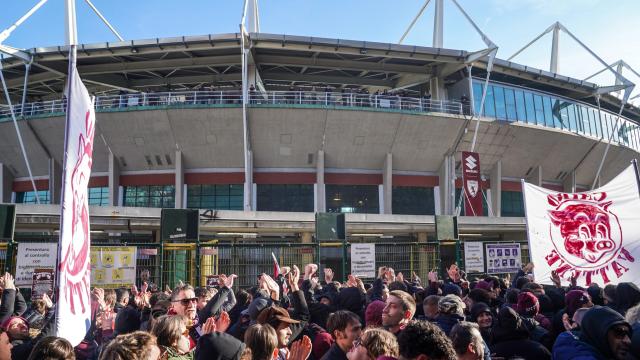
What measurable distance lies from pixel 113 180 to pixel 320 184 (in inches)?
519

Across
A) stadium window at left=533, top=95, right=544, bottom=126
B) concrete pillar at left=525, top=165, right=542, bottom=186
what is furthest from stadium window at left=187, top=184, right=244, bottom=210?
concrete pillar at left=525, top=165, right=542, bottom=186

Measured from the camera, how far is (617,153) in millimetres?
37281

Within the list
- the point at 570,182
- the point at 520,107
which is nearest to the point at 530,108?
the point at 520,107

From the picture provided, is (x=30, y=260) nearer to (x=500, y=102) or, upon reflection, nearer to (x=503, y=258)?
(x=503, y=258)

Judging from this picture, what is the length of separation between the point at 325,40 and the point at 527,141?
1595 centimetres

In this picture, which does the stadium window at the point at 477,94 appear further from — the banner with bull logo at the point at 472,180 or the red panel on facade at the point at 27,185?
the red panel on facade at the point at 27,185

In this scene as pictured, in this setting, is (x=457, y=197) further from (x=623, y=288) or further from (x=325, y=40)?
(x=623, y=288)

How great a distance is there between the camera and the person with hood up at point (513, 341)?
4.08 metres

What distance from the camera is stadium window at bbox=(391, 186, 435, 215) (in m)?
31.6

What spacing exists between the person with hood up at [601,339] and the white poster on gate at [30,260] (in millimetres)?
10745

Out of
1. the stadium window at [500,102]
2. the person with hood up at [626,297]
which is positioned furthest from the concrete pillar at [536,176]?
the person with hood up at [626,297]

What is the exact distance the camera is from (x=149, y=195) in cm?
3078

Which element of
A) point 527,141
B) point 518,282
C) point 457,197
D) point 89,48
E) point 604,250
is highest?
point 89,48

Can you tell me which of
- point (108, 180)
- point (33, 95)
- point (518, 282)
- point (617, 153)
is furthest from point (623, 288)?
point (33, 95)
